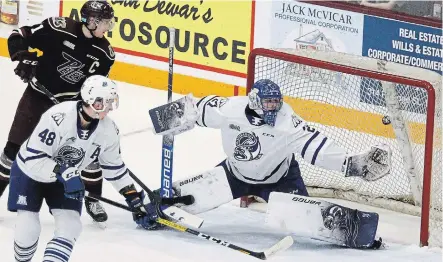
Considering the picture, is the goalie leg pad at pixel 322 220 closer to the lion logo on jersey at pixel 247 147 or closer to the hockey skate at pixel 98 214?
the lion logo on jersey at pixel 247 147

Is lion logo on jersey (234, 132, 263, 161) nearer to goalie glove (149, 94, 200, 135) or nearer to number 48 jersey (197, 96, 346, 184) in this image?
number 48 jersey (197, 96, 346, 184)

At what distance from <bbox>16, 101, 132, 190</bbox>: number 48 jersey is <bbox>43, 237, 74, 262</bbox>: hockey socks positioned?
29 cm

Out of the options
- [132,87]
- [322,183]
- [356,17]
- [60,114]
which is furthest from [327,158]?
[132,87]

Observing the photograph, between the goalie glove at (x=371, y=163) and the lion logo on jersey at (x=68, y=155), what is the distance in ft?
4.40

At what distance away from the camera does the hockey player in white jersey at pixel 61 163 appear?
5.97 meters

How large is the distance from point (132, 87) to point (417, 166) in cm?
278

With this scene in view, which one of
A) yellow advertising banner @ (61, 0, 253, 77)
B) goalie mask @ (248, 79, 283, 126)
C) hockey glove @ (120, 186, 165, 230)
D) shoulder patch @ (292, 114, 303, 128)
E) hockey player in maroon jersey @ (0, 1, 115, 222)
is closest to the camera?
hockey glove @ (120, 186, 165, 230)

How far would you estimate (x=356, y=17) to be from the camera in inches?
334

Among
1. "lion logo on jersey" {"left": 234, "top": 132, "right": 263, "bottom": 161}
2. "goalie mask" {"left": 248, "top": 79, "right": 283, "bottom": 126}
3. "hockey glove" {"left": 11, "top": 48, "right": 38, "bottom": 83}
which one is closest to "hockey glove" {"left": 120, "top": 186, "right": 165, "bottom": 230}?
"lion logo on jersey" {"left": 234, "top": 132, "right": 263, "bottom": 161}

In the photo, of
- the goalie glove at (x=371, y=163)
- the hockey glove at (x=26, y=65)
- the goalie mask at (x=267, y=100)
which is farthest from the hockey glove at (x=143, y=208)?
the goalie glove at (x=371, y=163)

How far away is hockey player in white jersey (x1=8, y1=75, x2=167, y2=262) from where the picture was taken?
5.97m

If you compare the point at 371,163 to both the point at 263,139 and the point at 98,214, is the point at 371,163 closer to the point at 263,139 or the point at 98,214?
the point at 263,139

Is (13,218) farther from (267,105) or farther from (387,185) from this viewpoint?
(387,185)

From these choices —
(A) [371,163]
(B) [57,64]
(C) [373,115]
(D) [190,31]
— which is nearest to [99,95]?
(B) [57,64]
